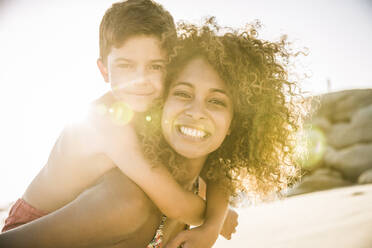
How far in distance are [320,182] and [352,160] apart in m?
2.00

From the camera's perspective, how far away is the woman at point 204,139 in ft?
6.39

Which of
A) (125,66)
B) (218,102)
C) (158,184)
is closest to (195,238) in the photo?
(158,184)

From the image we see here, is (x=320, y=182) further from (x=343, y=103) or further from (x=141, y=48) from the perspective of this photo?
(x=141, y=48)

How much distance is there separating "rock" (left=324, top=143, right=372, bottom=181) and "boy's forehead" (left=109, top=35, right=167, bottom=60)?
13.3 metres

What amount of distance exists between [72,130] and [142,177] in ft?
2.85

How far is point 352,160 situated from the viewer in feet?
44.3

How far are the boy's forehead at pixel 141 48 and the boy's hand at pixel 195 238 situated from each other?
5.11 ft

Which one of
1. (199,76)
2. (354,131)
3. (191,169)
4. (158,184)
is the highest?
(199,76)

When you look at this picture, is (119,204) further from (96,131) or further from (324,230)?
(324,230)

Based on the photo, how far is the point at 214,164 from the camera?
2998mm

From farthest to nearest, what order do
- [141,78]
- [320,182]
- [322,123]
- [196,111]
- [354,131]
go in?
1. [322,123]
2. [354,131]
3. [320,182]
4. [141,78]
5. [196,111]

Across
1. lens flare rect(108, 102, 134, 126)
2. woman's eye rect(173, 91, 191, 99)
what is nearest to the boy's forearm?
lens flare rect(108, 102, 134, 126)

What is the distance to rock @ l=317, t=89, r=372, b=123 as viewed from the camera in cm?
1507

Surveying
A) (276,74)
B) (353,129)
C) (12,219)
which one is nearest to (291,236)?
(276,74)
